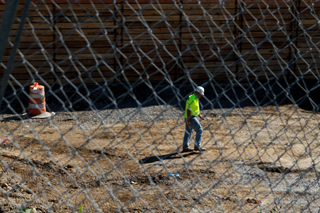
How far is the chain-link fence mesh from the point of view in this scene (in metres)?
2.34

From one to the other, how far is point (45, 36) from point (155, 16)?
3186 mm

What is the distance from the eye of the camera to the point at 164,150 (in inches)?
269

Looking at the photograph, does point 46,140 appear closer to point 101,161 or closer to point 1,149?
point 1,149

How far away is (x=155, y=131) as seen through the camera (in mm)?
7996

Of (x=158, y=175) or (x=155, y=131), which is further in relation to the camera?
(x=155, y=131)

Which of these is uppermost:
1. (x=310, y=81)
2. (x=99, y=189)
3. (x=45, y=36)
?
(x=45, y=36)

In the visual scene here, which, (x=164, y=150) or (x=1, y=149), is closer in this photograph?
(x=1, y=149)

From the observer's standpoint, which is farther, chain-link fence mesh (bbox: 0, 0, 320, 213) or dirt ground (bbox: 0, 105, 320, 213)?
dirt ground (bbox: 0, 105, 320, 213)

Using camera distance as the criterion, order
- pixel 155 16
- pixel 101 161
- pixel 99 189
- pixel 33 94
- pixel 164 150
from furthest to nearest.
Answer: pixel 155 16
pixel 33 94
pixel 164 150
pixel 101 161
pixel 99 189

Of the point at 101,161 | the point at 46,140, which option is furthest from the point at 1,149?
the point at 101,161

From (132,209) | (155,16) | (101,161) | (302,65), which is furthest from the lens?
(302,65)

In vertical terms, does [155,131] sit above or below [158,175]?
below

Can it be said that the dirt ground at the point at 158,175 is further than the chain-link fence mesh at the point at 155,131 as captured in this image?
Yes

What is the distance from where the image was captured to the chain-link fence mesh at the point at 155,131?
234 cm
